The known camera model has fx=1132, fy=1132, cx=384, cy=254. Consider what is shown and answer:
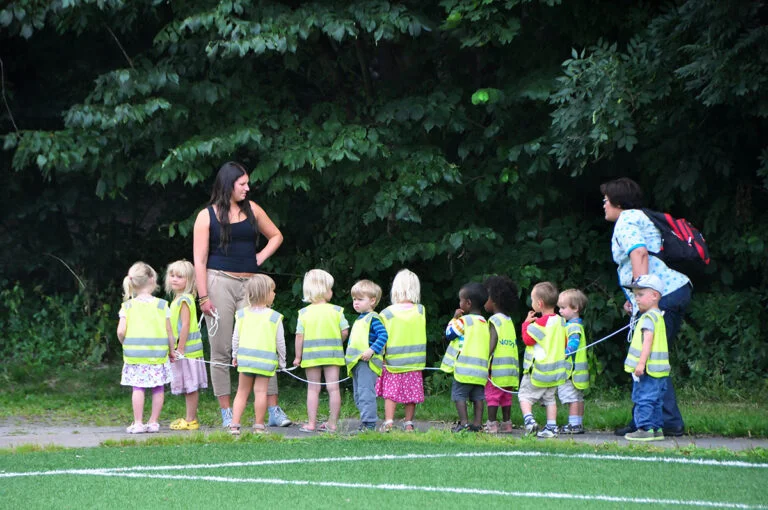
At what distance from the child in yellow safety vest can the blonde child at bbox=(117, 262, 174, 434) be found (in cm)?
226

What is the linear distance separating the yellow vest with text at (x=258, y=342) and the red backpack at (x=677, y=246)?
297cm

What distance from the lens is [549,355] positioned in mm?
8914

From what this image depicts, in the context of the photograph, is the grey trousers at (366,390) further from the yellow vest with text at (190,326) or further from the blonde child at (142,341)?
the blonde child at (142,341)

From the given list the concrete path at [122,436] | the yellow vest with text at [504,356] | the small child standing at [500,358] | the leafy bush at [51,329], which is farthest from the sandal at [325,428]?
the leafy bush at [51,329]

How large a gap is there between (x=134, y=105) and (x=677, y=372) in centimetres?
610

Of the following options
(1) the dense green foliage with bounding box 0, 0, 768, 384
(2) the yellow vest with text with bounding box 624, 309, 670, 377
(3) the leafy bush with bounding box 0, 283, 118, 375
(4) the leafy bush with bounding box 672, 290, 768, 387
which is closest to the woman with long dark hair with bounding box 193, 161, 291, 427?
(1) the dense green foliage with bounding box 0, 0, 768, 384

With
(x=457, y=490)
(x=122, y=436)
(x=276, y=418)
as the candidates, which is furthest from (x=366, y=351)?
(x=457, y=490)

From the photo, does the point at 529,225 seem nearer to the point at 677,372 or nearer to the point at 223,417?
the point at 677,372

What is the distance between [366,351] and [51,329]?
690 centimetres

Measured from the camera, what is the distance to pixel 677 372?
11.7m

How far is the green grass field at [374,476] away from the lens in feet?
19.7

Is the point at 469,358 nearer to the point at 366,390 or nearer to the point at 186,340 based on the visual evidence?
the point at 366,390

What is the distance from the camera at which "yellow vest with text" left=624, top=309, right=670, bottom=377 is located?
829 cm

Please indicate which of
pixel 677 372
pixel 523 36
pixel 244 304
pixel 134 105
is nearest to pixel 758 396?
pixel 677 372
